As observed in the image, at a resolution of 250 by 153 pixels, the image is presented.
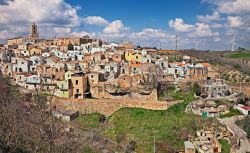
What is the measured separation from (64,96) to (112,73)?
6267 mm

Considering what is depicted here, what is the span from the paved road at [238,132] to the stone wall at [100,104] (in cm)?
471

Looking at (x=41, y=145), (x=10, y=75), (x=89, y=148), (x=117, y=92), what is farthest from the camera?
(x=10, y=75)

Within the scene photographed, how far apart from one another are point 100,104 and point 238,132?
1205cm

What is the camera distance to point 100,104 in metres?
33.7

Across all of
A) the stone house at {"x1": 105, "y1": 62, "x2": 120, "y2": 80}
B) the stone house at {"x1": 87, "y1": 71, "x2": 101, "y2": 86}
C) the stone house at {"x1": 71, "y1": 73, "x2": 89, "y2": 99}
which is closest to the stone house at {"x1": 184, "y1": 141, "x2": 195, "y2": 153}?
the stone house at {"x1": 71, "y1": 73, "x2": 89, "y2": 99}

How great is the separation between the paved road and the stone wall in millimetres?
4710

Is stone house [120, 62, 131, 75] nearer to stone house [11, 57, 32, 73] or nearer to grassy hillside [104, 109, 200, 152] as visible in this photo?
grassy hillside [104, 109, 200, 152]

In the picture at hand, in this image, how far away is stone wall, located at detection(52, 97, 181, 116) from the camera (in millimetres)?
32844

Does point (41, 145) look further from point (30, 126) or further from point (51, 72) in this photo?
point (51, 72)

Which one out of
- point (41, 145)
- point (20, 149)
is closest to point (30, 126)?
point (20, 149)

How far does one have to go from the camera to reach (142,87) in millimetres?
34656

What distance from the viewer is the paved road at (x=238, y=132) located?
27500 millimetres

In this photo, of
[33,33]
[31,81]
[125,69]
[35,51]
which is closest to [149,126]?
[125,69]

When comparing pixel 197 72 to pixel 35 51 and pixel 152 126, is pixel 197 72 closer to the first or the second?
pixel 152 126
